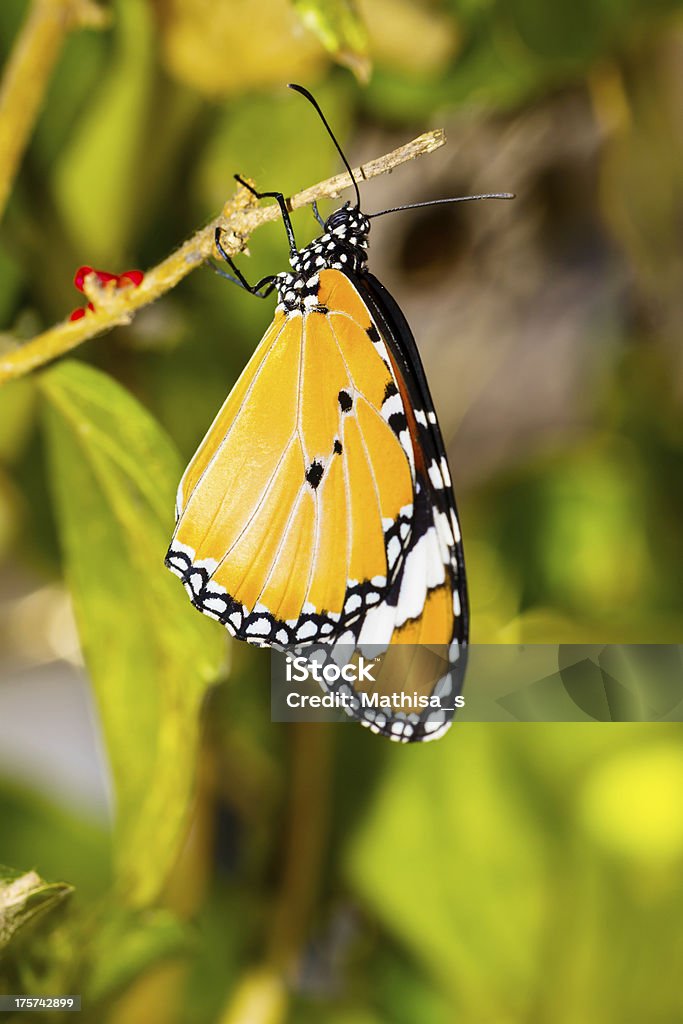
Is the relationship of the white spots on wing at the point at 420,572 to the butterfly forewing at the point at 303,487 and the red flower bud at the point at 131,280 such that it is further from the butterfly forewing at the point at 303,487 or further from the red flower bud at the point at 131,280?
the red flower bud at the point at 131,280

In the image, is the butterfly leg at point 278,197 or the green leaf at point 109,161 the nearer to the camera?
the butterfly leg at point 278,197

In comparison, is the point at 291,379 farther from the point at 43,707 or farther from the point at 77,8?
→ the point at 43,707

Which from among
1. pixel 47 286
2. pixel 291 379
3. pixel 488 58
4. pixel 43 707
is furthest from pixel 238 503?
pixel 43 707

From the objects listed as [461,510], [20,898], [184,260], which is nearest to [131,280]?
[184,260]

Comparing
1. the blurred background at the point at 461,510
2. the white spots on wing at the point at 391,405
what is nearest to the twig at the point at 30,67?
the blurred background at the point at 461,510

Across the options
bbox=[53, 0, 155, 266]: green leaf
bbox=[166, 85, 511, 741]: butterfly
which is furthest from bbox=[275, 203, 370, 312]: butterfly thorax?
bbox=[53, 0, 155, 266]: green leaf

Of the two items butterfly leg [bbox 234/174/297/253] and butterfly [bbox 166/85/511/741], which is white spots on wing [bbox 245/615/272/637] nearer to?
butterfly [bbox 166/85/511/741]
